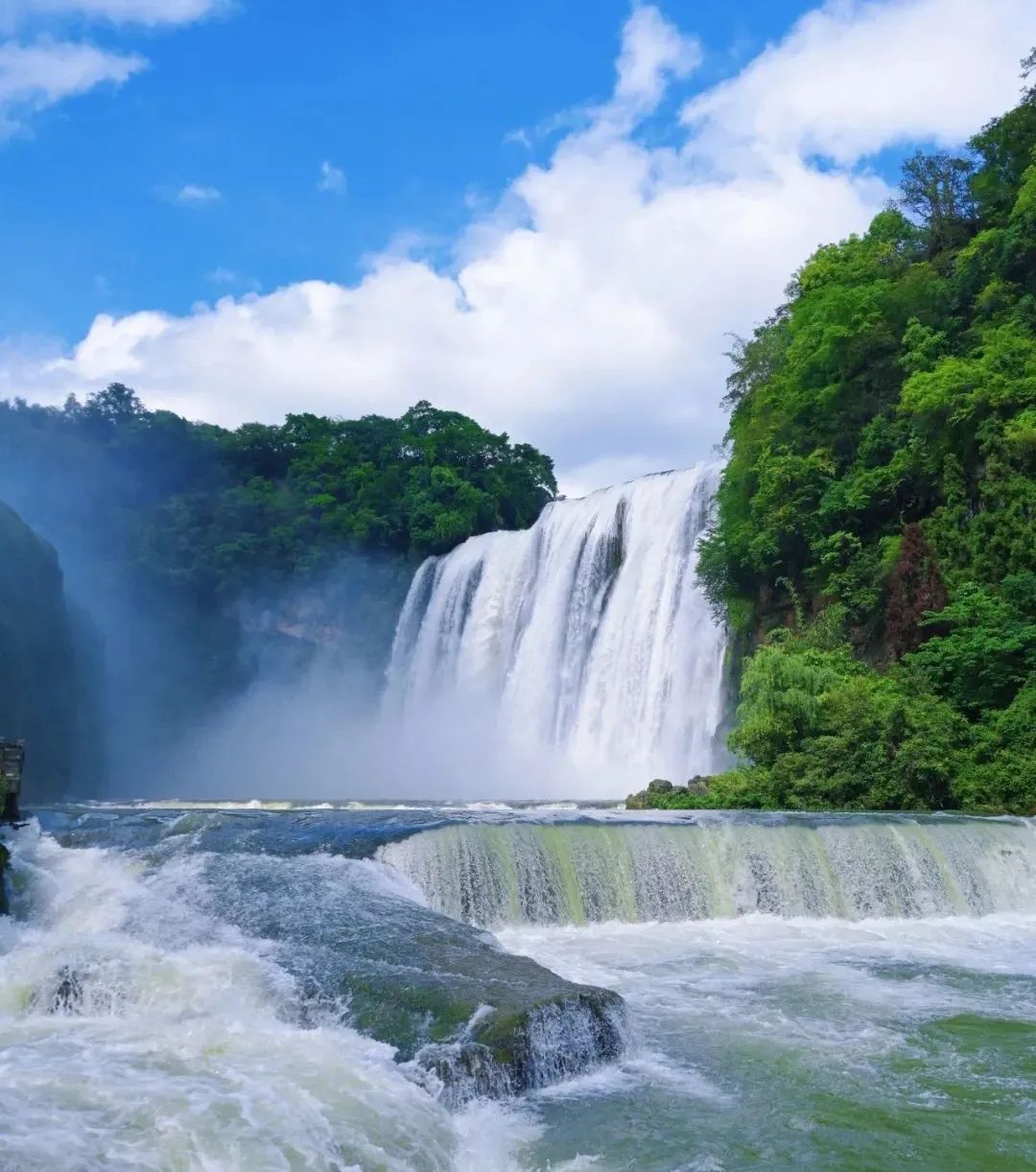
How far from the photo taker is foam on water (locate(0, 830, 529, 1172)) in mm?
5836

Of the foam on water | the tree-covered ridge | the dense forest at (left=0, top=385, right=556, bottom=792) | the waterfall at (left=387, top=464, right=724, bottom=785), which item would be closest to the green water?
the foam on water

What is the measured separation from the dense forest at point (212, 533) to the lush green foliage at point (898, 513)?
1840 cm

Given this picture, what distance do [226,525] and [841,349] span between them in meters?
26.8

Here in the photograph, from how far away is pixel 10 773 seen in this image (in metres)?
13.4

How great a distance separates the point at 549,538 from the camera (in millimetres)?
34906

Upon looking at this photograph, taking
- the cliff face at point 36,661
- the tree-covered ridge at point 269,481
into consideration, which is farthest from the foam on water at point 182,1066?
the tree-covered ridge at point 269,481

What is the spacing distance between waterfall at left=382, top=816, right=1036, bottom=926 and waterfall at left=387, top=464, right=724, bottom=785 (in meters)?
11.0

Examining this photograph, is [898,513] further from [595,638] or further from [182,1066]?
[182,1066]

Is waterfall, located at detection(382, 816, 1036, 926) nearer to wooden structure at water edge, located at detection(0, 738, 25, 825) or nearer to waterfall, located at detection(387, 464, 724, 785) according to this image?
wooden structure at water edge, located at detection(0, 738, 25, 825)

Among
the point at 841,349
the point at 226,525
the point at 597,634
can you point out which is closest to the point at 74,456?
the point at 226,525

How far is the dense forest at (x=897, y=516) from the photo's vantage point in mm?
19797

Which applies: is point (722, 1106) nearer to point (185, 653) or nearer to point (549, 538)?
point (549, 538)

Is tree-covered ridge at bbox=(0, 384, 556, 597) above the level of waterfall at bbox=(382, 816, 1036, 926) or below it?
above

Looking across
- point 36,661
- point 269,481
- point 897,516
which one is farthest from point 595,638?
point 269,481
